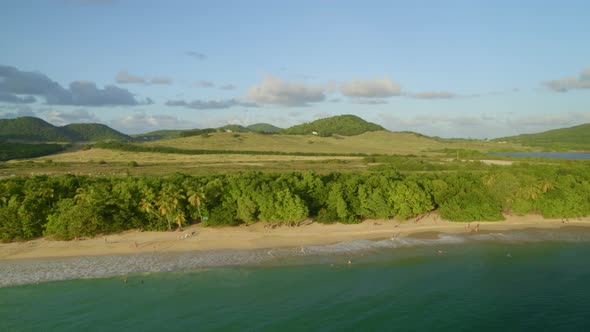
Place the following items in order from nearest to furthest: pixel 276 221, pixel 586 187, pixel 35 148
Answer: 1. pixel 276 221
2. pixel 586 187
3. pixel 35 148

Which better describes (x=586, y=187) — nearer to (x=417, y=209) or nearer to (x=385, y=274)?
(x=417, y=209)

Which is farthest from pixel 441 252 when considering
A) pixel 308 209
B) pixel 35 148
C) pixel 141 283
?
pixel 35 148

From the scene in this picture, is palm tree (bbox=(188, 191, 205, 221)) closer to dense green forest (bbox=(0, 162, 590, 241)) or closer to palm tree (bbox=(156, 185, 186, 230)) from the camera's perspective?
dense green forest (bbox=(0, 162, 590, 241))

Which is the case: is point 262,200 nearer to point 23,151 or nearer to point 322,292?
point 322,292

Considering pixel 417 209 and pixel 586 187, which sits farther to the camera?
pixel 586 187

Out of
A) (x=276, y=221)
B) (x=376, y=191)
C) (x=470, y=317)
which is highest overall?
(x=376, y=191)

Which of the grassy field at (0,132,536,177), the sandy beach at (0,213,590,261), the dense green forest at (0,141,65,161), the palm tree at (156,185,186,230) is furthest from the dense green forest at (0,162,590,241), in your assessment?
the dense green forest at (0,141,65,161)

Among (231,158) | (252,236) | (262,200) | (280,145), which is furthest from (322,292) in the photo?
(280,145)
